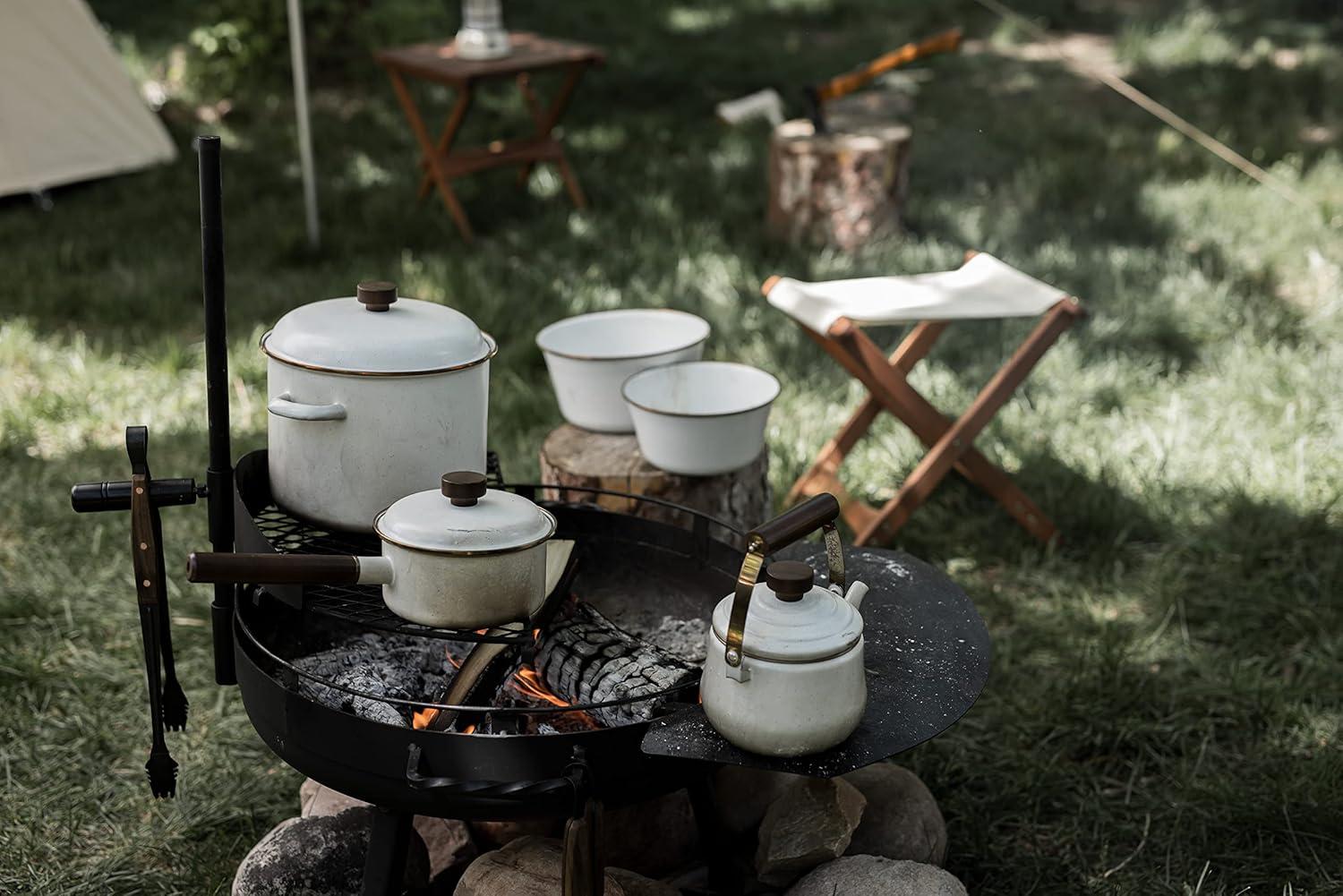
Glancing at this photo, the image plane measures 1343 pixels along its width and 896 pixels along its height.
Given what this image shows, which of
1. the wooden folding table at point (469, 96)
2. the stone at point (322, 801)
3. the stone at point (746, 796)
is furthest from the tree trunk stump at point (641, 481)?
the wooden folding table at point (469, 96)

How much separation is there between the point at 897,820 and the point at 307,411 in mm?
1271

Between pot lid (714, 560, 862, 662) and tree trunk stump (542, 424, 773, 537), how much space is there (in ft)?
3.50

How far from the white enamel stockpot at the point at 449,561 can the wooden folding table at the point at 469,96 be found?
14.0 ft

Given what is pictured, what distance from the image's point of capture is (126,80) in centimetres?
670

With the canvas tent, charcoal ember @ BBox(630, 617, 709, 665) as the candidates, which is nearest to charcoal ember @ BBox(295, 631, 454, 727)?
charcoal ember @ BBox(630, 617, 709, 665)

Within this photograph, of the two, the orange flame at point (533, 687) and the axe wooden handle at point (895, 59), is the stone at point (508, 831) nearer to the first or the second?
the orange flame at point (533, 687)

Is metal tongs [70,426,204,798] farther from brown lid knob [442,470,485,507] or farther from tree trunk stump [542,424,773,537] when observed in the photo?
tree trunk stump [542,424,773,537]

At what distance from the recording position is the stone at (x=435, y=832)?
240 cm

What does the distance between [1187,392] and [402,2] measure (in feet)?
18.5

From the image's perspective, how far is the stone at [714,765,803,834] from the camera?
2.48 meters

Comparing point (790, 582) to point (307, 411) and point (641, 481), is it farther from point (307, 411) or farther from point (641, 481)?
point (641, 481)

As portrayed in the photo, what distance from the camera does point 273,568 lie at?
177cm

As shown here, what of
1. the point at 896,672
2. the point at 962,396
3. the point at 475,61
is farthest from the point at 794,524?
the point at 475,61

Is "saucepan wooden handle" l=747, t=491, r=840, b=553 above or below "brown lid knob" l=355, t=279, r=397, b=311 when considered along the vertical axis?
below
